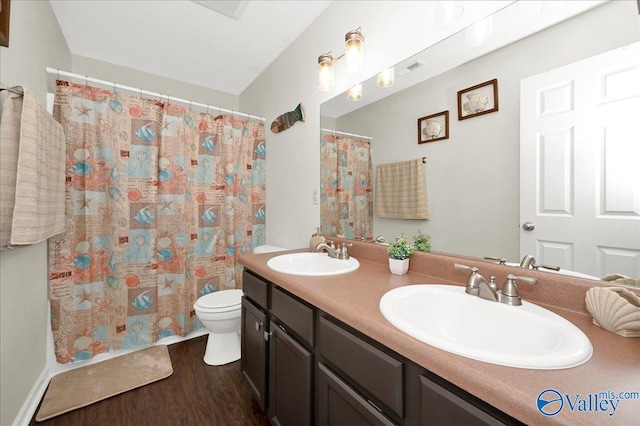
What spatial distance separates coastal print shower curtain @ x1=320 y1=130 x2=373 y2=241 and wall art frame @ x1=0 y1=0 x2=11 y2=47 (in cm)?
155

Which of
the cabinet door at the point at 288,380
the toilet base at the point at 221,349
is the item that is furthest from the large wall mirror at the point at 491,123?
the toilet base at the point at 221,349

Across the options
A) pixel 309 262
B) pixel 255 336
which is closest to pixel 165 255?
pixel 255 336

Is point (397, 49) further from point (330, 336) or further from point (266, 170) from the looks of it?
point (266, 170)

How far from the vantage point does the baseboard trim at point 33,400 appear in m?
1.32

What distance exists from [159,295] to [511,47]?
102 inches

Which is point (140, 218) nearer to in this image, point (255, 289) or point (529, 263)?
point (255, 289)

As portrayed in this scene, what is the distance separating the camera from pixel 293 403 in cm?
106

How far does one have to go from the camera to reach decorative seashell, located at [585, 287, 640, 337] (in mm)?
608

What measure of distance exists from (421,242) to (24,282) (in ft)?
6.82

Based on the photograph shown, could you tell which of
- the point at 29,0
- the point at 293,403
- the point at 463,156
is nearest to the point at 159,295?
the point at 293,403

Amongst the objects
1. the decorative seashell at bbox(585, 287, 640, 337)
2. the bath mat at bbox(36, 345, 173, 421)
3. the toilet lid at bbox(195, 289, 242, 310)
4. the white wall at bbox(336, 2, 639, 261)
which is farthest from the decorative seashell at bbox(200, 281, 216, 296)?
the decorative seashell at bbox(585, 287, 640, 337)

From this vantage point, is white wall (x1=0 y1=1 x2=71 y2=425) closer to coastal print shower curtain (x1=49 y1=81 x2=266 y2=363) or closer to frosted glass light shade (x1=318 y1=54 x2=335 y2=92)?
coastal print shower curtain (x1=49 y1=81 x2=266 y2=363)

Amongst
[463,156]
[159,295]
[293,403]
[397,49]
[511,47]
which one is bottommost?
[293,403]

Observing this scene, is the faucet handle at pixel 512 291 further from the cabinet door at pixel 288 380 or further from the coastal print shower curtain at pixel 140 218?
the coastal print shower curtain at pixel 140 218
